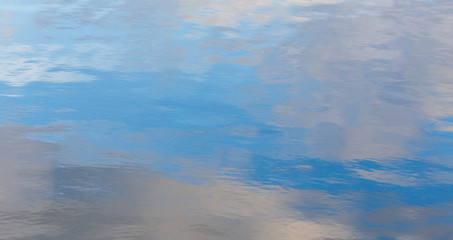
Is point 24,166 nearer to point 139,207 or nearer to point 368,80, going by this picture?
point 139,207

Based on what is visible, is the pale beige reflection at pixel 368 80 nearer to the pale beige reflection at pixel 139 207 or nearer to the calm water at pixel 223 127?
the calm water at pixel 223 127

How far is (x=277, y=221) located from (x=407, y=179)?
51 centimetres

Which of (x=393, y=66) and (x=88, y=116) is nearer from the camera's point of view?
(x=88, y=116)

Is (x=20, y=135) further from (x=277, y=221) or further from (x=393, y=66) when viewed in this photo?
(x=393, y=66)

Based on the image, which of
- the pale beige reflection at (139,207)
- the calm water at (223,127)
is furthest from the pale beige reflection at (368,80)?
the pale beige reflection at (139,207)

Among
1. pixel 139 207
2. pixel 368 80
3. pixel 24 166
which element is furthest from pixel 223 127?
pixel 368 80

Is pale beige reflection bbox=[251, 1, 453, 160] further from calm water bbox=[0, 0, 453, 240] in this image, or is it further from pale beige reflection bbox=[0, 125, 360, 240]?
pale beige reflection bbox=[0, 125, 360, 240]

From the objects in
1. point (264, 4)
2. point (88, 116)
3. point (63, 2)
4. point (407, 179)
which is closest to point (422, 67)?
point (407, 179)

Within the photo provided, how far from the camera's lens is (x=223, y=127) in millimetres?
1825

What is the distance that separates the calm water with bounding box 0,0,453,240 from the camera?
1326mm

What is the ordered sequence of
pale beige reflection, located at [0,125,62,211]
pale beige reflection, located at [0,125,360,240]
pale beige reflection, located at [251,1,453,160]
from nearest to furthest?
pale beige reflection, located at [0,125,360,240], pale beige reflection, located at [0,125,62,211], pale beige reflection, located at [251,1,453,160]

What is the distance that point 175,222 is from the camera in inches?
51.0

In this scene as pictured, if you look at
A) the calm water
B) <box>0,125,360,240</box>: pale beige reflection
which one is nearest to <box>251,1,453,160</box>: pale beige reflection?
the calm water

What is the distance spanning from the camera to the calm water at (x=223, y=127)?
1.33 m
